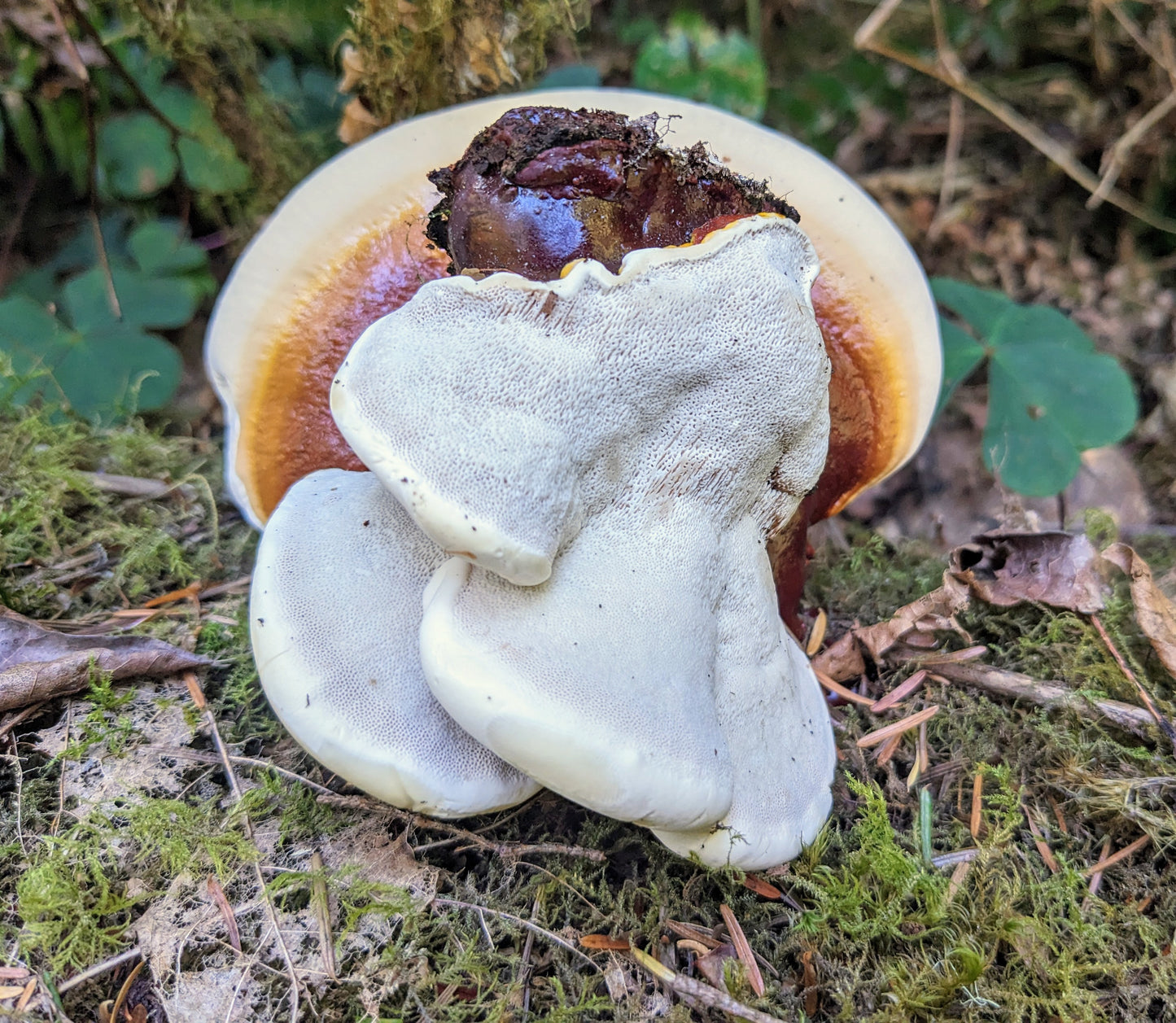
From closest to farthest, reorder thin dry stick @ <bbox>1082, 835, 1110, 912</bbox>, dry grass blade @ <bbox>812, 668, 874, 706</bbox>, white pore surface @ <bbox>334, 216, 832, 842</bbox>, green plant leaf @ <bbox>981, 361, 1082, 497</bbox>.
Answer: white pore surface @ <bbox>334, 216, 832, 842</bbox>, thin dry stick @ <bbox>1082, 835, 1110, 912</bbox>, dry grass blade @ <bbox>812, 668, 874, 706</bbox>, green plant leaf @ <bbox>981, 361, 1082, 497</bbox>

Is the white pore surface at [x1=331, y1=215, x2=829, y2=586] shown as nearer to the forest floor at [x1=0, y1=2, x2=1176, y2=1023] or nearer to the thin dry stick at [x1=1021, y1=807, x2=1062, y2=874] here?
the forest floor at [x1=0, y1=2, x2=1176, y2=1023]

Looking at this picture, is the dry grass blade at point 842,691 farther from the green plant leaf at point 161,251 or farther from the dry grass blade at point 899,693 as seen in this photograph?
the green plant leaf at point 161,251

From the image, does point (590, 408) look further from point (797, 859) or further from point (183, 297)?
point (183, 297)

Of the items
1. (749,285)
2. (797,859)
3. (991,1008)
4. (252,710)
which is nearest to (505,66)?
(749,285)

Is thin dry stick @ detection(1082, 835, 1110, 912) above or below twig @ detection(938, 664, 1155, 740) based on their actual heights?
below

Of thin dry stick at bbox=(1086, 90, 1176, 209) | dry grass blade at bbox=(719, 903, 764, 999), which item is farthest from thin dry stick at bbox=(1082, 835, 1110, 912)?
thin dry stick at bbox=(1086, 90, 1176, 209)

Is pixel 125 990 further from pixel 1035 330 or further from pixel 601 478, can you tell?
pixel 1035 330
